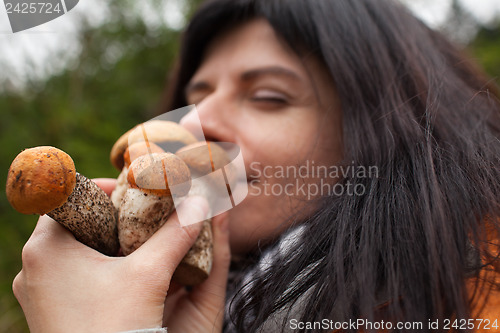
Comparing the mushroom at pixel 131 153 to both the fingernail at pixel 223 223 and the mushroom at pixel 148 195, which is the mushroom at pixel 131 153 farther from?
the fingernail at pixel 223 223

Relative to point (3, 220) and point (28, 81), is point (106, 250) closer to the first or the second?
point (3, 220)

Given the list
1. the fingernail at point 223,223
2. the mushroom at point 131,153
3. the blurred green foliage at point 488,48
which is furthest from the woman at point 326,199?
the blurred green foliage at point 488,48

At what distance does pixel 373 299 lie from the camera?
0.57m

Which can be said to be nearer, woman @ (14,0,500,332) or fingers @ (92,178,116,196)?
woman @ (14,0,500,332)

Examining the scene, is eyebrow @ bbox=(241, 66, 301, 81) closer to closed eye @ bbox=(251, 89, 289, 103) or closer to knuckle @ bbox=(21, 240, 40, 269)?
closed eye @ bbox=(251, 89, 289, 103)

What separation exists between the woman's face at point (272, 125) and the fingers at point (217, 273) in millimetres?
79

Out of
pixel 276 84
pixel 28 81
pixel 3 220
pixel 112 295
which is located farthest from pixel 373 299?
pixel 28 81

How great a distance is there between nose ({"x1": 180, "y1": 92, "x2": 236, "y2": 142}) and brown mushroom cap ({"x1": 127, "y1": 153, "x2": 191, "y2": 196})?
31 cm

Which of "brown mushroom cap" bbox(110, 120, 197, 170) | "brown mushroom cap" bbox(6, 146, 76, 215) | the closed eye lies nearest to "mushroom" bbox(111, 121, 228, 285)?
"brown mushroom cap" bbox(110, 120, 197, 170)

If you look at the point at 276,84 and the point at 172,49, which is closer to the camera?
the point at 276,84

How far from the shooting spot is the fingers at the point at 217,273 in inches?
33.7

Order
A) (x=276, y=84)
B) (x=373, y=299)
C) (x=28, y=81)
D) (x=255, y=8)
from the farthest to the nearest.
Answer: (x=28, y=81) < (x=255, y=8) < (x=276, y=84) < (x=373, y=299)

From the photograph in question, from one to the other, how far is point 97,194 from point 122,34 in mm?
2143

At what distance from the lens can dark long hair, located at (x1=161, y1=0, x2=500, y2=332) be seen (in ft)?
1.91
